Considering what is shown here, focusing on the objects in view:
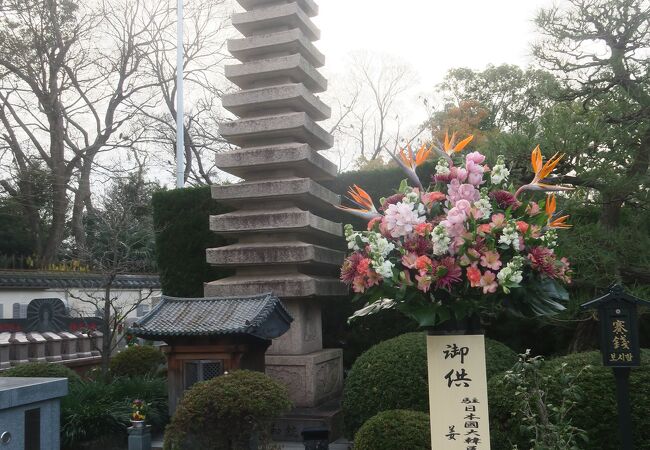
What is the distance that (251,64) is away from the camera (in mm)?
12211

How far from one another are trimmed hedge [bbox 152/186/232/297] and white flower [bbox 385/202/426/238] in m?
10.5

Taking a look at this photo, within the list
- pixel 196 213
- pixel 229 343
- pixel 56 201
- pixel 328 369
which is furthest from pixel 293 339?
pixel 56 201

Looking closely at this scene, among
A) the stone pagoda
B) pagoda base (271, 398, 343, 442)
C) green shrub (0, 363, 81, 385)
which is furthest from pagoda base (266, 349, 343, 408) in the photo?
green shrub (0, 363, 81, 385)

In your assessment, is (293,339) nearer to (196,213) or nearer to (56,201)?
(196,213)

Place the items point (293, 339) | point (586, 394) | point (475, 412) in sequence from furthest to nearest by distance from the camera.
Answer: point (293, 339)
point (586, 394)
point (475, 412)

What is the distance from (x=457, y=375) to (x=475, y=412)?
21 cm

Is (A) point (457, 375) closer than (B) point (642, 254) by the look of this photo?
Yes

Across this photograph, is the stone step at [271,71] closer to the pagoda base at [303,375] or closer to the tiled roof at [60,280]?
the pagoda base at [303,375]

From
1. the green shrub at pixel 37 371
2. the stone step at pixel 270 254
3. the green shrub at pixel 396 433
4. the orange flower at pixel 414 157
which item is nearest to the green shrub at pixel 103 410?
the green shrub at pixel 37 371

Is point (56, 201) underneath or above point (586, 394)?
above

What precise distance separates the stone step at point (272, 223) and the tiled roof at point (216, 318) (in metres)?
1.70

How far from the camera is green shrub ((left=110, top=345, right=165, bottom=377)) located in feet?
43.6

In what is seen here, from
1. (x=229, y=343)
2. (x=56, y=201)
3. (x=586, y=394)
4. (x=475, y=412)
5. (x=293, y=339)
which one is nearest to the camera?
(x=475, y=412)

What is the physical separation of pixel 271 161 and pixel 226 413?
5.26 m
